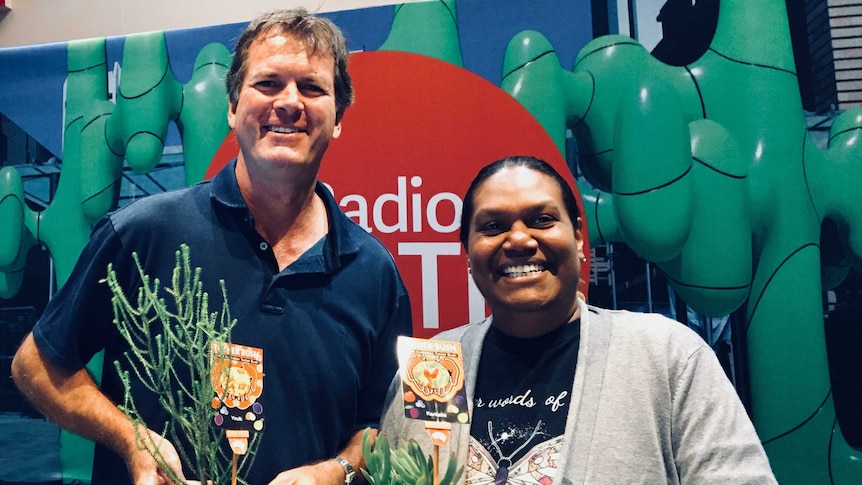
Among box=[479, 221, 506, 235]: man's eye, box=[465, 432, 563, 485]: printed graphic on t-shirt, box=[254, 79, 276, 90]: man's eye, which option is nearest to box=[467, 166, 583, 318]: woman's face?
box=[479, 221, 506, 235]: man's eye

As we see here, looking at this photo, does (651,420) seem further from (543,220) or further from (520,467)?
(543,220)

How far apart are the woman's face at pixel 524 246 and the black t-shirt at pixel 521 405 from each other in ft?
0.28

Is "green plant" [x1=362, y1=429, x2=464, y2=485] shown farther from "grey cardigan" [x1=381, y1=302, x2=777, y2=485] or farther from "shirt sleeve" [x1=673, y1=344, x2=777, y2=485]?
"shirt sleeve" [x1=673, y1=344, x2=777, y2=485]

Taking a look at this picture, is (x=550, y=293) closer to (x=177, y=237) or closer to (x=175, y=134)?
(x=177, y=237)

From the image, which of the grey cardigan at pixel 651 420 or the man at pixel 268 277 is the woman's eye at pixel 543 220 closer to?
the grey cardigan at pixel 651 420

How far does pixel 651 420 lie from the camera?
1.13m

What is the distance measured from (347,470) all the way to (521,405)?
1.39 ft

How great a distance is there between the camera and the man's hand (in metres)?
1.18

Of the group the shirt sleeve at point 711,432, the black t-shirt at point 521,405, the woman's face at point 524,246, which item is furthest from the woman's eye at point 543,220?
the shirt sleeve at point 711,432

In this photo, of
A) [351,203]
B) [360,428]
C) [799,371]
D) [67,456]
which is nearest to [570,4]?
[351,203]

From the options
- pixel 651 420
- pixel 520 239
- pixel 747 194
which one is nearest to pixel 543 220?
pixel 520 239

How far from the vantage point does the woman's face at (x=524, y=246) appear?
122 centimetres

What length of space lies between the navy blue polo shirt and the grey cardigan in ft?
0.96

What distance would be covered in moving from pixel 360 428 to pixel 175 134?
1.35 meters
